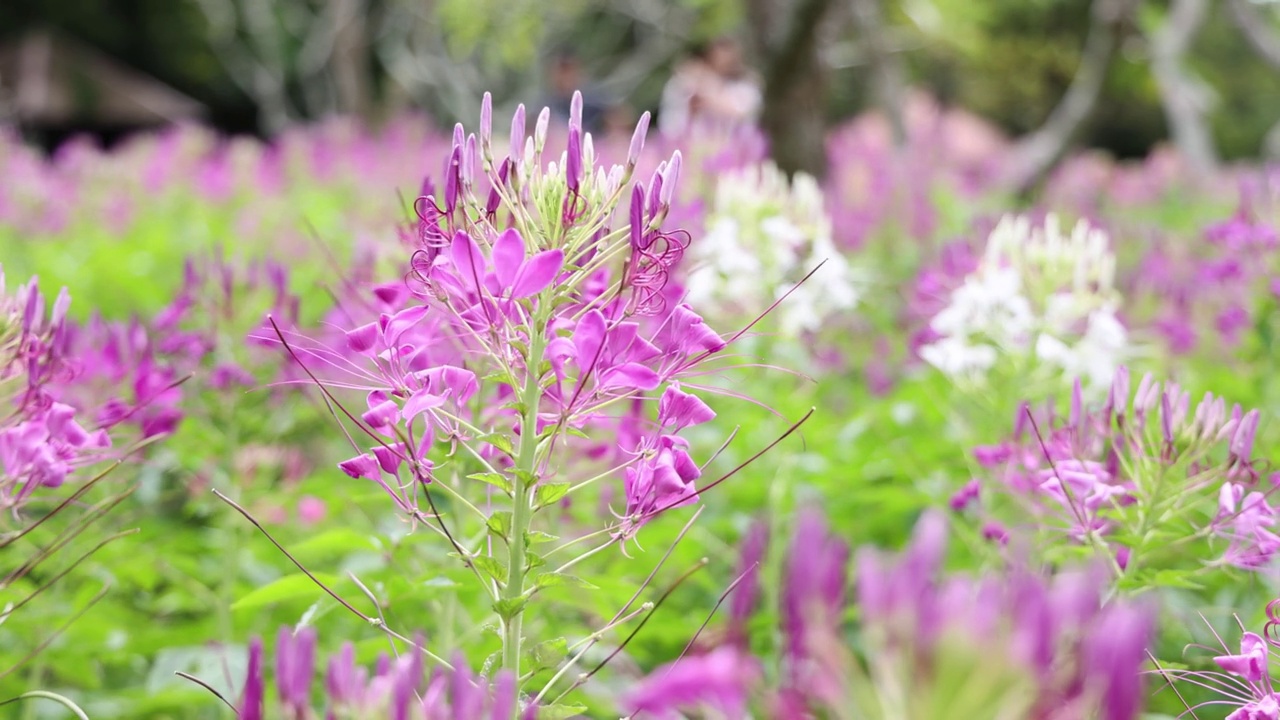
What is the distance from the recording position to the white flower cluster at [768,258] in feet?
10.2

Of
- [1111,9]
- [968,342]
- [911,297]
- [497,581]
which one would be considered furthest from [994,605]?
[1111,9]

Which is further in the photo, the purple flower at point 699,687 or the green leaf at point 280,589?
the green leaf at point 280,589

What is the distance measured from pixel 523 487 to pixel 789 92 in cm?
500

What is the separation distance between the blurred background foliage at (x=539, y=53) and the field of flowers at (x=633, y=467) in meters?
9.69

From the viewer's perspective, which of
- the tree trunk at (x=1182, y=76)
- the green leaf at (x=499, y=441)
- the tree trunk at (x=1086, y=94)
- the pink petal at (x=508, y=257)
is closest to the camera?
the pink petal at (x=508, y=257)

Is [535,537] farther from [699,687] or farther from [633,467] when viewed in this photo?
[699,687]

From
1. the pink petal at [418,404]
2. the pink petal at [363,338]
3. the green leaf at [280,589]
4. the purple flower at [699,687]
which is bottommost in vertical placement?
the green leaf at [280,589]

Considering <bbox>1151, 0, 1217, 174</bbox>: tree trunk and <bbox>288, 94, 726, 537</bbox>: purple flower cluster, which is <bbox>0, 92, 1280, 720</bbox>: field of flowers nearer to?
<bbox>288, 94, 726, 537</bbox>: purple flower cluster

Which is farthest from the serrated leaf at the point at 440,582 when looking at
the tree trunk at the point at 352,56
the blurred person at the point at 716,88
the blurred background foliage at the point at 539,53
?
the blurred background foliage at the point at 539,53

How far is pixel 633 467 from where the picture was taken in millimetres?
1335

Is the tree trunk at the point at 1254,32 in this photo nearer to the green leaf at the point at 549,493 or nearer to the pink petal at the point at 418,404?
the green leaf at the point at 549,493

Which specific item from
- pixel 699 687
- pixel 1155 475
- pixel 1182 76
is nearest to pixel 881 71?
pixel 1182 76

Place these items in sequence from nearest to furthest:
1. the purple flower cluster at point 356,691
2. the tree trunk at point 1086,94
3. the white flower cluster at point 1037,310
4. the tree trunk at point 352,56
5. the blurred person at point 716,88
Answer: the purple flower cluster at point 356,691 < the white flower cluster at point 1037,310 < the blurred person at point 716,88 < the tree trunk at point 1086,94 < the tree trunk at point 352,56

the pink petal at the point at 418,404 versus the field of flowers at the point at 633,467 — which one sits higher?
the pink petal at the point at 418,404
